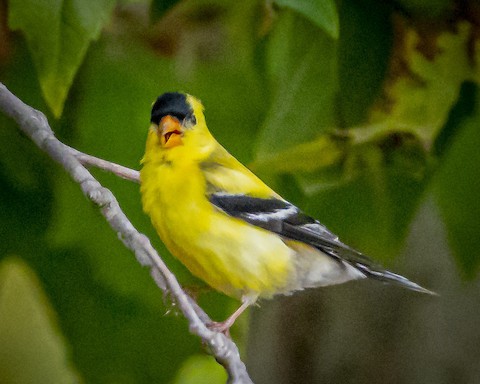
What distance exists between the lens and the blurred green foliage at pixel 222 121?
1410 millimetres

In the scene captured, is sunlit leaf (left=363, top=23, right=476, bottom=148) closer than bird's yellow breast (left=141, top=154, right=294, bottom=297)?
No

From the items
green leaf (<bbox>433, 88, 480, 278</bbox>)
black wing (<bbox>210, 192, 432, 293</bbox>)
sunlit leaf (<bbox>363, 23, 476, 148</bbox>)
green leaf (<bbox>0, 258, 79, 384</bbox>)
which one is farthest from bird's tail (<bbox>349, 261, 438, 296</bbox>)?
green leaf (<bbox>0, 258, 79, 384</bbox>)

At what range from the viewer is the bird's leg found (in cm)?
140

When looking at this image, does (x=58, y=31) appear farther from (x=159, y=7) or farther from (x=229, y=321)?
(x=229, y=321)

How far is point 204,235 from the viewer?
51.6 inches

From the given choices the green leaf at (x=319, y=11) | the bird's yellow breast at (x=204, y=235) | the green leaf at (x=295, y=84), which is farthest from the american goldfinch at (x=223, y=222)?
the green leaf at (x=319, y=11)

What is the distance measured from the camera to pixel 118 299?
1.44 meters

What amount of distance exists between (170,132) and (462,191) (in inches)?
23.5

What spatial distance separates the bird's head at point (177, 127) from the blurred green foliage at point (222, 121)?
0.03 meters

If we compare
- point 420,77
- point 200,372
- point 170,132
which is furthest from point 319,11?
point 200,372

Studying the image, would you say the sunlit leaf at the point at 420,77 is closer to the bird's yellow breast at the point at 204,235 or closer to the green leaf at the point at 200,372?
the bird's yellow breast at the point at 204,235

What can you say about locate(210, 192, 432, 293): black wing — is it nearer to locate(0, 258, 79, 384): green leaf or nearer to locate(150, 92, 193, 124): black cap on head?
locate(150, 92, 193, 124): black cap on head

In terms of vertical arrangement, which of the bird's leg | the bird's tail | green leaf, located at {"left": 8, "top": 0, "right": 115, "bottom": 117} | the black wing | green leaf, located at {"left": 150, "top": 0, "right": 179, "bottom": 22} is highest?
green leaf, located at {"left": 150, "top": 0, "right": 179, "bottom": 22}

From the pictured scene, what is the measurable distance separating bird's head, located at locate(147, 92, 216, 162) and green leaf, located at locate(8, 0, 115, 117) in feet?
0.56
